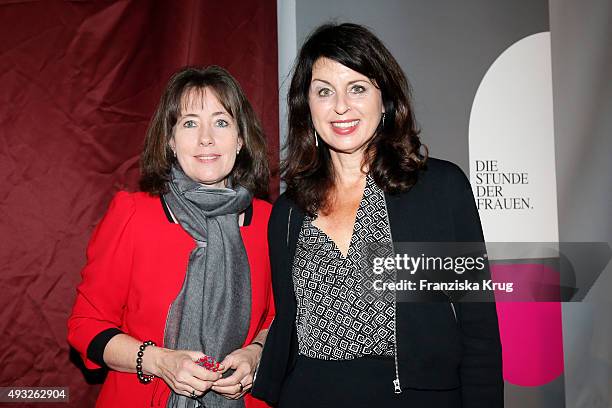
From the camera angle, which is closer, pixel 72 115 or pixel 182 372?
pixel 182 372

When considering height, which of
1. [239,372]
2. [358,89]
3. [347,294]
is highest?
[358,89]

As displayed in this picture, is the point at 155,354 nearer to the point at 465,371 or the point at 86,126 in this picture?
the point at 465,371

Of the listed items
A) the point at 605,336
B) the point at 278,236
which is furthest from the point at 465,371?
the point at 605,336

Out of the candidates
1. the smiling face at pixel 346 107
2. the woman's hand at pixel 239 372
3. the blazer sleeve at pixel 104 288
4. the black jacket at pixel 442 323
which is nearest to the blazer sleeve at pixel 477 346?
the black jacket at pixel 442 323

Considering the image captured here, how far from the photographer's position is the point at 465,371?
154cm

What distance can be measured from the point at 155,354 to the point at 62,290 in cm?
91

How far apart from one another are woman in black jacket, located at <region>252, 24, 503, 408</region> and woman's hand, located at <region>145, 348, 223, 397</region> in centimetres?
19

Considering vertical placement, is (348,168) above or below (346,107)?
below

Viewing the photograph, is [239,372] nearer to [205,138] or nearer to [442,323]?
[442,323]

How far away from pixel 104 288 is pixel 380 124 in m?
0.96

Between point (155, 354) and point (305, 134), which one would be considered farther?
point (305, 134)

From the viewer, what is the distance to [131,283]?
1749 millimetres

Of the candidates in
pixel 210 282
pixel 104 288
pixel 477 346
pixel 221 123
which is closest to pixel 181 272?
pixel 210 282

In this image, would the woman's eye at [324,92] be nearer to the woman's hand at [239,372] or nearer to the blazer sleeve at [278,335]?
the blazer sleeve at [278,335]
